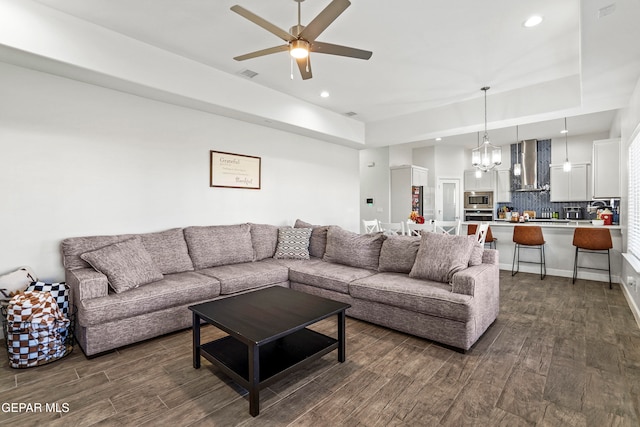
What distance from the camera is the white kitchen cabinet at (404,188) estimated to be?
303 inches

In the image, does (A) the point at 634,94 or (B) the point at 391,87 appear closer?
(A) the point at 634,94

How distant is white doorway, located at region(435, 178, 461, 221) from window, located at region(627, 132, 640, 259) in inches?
172

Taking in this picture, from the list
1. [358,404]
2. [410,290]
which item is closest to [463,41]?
[410,290]

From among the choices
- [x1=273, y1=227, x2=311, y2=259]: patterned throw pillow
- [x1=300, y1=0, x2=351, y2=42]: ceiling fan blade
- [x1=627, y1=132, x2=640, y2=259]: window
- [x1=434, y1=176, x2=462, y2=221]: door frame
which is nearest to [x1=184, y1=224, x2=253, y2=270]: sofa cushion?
[x1=273, y1=227, x2=311, y2=259]: patterned throw pillow

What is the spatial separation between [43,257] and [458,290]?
3.86m

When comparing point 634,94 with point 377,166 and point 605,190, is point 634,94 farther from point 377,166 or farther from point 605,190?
point 377,166

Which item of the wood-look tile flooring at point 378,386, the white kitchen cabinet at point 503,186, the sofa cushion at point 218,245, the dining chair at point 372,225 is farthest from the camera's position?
the white kitchen cabinet at point 503,186

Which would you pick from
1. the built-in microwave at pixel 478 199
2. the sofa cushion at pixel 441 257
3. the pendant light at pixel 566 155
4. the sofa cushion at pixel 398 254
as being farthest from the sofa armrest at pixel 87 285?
the built-in microwave at pixel 478 199

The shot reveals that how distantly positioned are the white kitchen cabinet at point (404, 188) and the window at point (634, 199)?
4.04m

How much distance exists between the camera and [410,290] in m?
2.89

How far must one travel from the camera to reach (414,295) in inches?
112

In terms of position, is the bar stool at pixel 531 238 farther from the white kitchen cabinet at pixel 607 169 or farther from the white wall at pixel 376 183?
the white wall at pixel 376 183

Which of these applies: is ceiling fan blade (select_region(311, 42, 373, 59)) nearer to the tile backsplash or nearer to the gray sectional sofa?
the gray sectional sofa

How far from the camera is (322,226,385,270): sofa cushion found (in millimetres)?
3857
